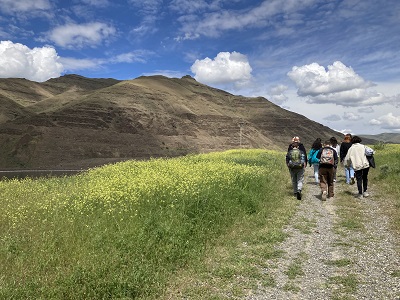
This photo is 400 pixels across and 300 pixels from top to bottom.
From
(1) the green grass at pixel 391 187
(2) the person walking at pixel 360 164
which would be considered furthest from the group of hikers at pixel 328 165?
(1) the green grass at pixel 391 187

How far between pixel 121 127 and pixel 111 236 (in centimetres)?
9176

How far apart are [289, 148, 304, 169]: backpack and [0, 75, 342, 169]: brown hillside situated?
2274 inches

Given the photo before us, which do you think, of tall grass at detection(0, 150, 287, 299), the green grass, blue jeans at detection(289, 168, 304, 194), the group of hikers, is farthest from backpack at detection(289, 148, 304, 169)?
the green grass

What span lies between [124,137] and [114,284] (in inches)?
3415

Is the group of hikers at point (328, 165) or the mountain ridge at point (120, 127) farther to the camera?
the mountain ridge at point (120, 127)

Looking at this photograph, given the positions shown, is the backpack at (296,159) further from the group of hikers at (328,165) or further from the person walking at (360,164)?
the person walking at (360,164)

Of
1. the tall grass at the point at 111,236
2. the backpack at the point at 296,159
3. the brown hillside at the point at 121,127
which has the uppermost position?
the brown hillside at the point at 121,127

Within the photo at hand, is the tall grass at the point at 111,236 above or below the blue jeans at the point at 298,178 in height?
below

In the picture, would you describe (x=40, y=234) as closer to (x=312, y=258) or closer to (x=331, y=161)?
(x=312, y=258)

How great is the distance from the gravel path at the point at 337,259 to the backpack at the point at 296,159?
2549 millimetres

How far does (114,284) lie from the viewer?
5.12 metres

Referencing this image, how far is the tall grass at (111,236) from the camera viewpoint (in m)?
5.07

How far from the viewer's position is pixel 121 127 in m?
95.2

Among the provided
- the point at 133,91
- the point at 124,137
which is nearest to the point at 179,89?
the point at 133,91
